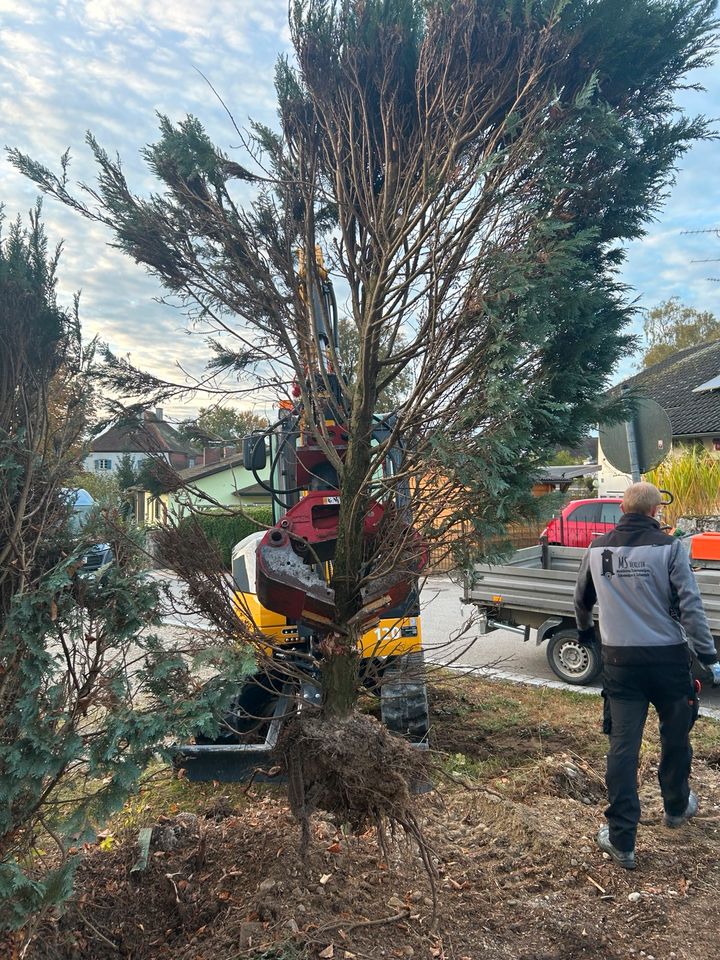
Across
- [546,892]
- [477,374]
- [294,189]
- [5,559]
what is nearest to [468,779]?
[546,892]

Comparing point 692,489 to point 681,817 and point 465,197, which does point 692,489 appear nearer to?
point 681,817

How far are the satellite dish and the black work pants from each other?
1.89 meters

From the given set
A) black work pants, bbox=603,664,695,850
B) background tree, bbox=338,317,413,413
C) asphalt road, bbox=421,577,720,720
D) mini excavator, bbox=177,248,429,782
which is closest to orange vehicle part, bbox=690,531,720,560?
asphalt road, bbox=421,577,720,720

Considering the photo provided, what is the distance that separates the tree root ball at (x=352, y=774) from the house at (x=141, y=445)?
1.49 metres

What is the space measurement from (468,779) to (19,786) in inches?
116

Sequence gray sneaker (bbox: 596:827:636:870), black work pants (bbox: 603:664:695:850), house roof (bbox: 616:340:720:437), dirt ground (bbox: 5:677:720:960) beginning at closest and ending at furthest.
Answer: dirt ground (bbox: 5:677:720:960) < gray sneaker (bbox: 596:827:636:870) < black work pants (bbox: 603:664:695:850) < house roof (bbox: 616:340:720:437)

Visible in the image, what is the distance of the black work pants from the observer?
3.67 metres

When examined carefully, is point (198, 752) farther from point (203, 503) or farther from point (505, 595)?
point (505, 595)

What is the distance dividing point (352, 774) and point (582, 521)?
8614mm

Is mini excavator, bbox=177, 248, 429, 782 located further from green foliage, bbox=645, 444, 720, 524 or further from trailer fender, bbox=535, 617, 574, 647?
green foliage, bbox=645, 444, 720, 524

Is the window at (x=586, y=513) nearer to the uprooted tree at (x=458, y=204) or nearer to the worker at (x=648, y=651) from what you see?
the worker at (x=648, y=651)

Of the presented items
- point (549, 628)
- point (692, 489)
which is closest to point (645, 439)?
point (549, 628)

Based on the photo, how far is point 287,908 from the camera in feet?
9.87

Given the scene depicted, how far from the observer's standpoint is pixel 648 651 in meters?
3.75
